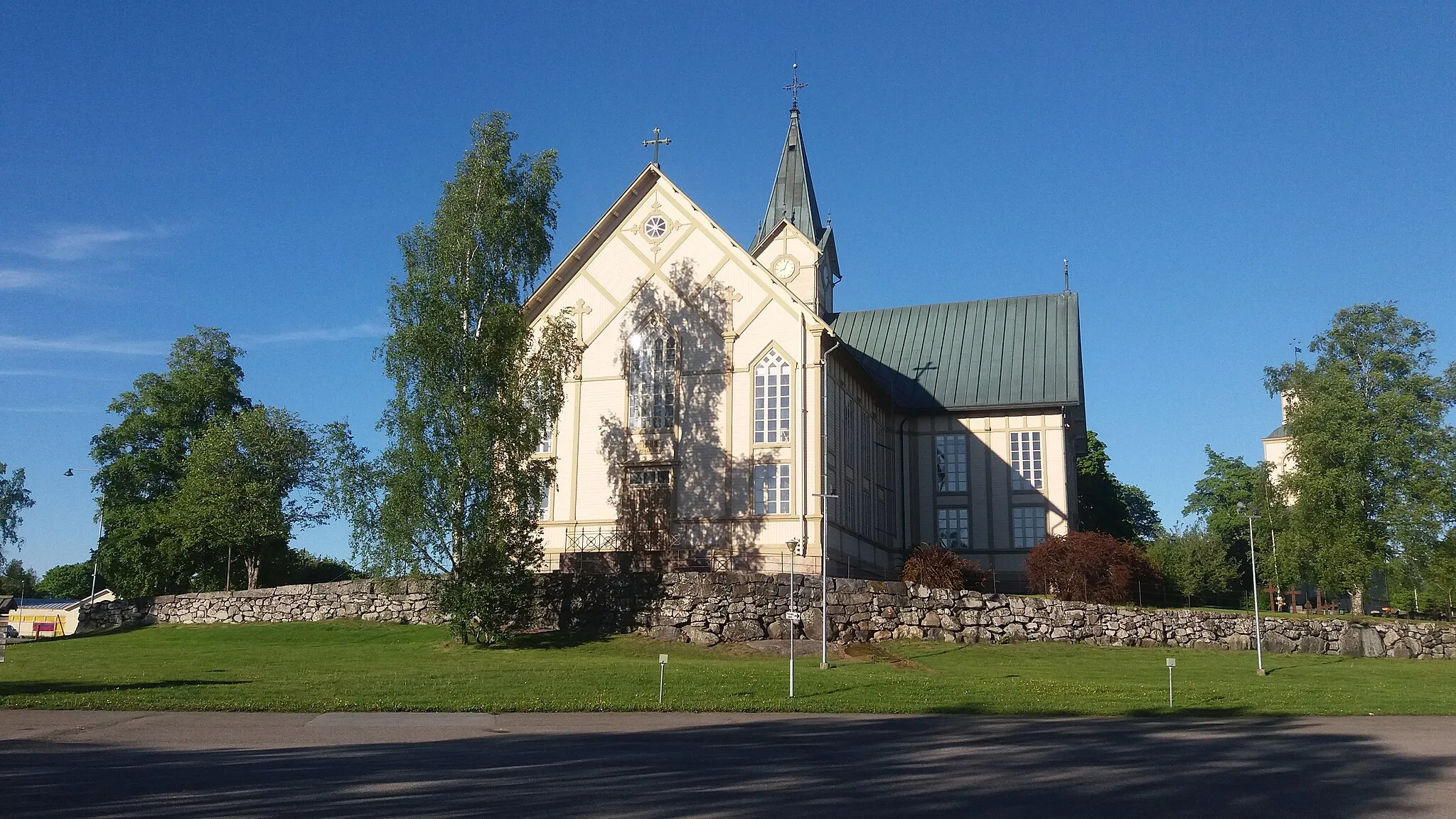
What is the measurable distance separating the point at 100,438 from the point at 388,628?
94.9 feet

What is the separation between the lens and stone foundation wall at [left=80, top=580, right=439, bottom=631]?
3519 centimetres

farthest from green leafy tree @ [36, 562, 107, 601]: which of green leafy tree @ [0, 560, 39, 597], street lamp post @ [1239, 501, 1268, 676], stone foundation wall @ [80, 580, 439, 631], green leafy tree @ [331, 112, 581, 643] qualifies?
street lamp post @ [1239, 501, 1268, 676]

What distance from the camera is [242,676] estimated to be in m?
24.1

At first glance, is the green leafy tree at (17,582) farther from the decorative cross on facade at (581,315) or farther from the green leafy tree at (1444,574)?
the green leafy tree at (1444,574)

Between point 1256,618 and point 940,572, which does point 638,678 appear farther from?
point 1256,618

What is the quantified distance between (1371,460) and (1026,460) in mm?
13295

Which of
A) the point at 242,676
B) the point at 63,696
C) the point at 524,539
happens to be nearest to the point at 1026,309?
the point at 524,539

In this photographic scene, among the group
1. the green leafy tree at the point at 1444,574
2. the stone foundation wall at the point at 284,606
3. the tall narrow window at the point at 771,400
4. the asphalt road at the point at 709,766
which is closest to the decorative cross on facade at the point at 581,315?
the tall narrow window at the point at 771,400

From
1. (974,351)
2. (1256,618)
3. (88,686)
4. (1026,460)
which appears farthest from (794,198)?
(88,686)

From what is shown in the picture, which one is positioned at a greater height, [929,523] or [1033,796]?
[929,523]

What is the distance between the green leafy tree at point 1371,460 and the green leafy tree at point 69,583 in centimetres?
7942

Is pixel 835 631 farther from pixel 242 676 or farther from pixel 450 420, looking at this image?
pixel 242 676

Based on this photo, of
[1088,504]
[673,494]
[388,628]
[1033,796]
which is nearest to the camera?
[1033,796]

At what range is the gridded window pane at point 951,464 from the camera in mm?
48094
